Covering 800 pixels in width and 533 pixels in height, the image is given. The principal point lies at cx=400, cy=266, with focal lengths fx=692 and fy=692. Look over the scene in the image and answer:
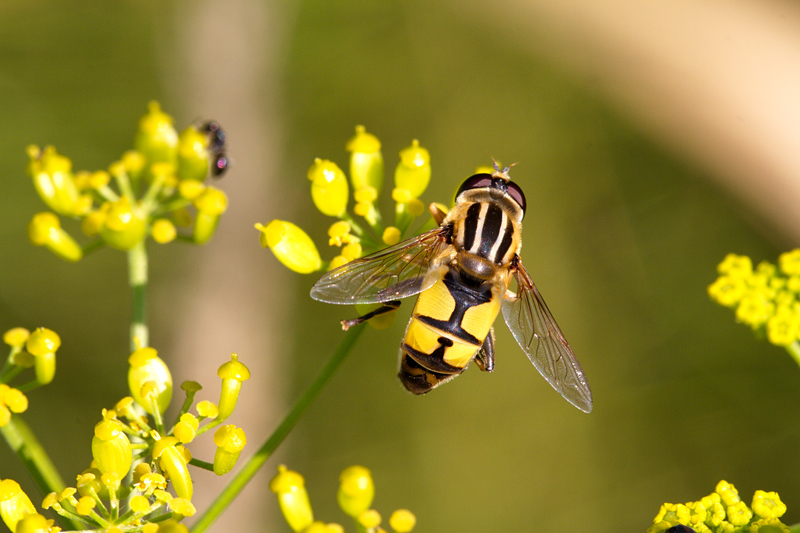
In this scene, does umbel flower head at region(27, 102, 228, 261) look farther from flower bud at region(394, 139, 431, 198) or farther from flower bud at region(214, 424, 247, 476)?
flower bud at region(214, 424, 247, 476)

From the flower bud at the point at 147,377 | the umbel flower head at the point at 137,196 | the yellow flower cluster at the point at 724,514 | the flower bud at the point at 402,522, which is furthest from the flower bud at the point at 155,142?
the yellow flower cluster at the point at 724,514

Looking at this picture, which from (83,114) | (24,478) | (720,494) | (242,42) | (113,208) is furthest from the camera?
(83,114)

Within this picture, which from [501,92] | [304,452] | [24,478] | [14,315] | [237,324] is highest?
[501,92]

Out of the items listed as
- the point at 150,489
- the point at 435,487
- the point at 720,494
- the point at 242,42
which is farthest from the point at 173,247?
the point at 720,494

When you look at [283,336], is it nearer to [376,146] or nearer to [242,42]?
[242,42]

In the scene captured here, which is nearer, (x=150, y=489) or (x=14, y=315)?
(x=150, y=489)

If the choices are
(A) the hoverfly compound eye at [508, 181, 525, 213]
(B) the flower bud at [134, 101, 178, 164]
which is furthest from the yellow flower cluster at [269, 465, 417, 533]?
(B) the flower bud at [134, 101, 178, 164]
